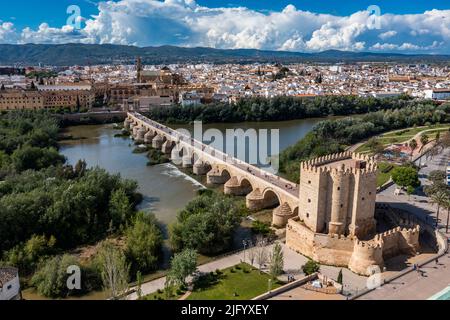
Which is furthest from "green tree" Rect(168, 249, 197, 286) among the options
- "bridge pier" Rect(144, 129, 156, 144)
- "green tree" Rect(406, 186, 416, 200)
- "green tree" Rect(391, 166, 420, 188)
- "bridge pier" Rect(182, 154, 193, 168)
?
"bridge pier" Rect(144, 129, 156, 144)

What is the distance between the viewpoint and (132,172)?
110 ft

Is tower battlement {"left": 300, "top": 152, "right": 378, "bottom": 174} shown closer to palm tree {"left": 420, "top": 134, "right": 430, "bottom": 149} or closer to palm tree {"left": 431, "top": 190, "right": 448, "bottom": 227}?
palm tree {"left": 431, "top": 190, "right": 448, "bottom": 227}

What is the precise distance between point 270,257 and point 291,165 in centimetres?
1462

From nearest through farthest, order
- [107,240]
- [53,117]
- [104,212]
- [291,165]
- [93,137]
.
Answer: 1. [107,240]
2. [104,212]
3. [291,165]
4. [93,137]
5. [53,117]

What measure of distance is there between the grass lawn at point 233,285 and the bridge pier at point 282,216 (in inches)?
213

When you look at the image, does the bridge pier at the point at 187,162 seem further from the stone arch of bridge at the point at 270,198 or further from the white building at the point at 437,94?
the white building at the point at 437,94

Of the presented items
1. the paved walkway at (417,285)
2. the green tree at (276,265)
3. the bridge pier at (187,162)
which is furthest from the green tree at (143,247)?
the bridge pier at (187,162)

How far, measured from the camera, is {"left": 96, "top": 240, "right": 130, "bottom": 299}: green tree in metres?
14.6

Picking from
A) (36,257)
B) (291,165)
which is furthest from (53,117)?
(36,257)

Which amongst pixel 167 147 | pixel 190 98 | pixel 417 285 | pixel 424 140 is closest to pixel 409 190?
pixel 417 285

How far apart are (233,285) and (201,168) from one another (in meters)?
17.4

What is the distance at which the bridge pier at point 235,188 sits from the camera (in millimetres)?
27734

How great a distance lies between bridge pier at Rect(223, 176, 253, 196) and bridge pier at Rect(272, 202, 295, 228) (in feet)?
19.1
